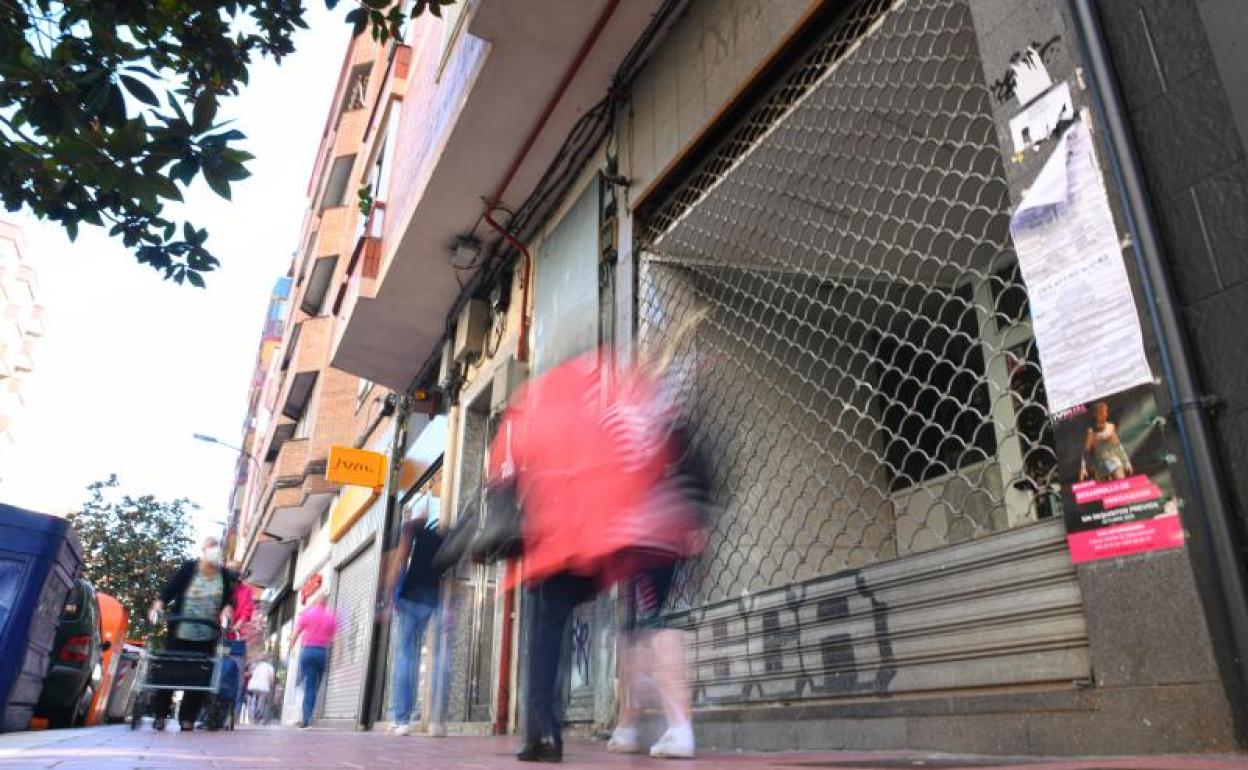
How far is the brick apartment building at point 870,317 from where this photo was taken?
233 cm

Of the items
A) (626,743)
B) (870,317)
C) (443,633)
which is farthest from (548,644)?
(443,633)

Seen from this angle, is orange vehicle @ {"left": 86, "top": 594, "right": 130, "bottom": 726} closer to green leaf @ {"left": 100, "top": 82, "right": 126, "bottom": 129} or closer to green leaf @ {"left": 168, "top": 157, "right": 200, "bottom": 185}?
green leaf @ {"left": 168, "top": 157, "right": 200, "bottom": 185}

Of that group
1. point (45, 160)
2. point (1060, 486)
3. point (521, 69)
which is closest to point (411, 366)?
point (521, 69)

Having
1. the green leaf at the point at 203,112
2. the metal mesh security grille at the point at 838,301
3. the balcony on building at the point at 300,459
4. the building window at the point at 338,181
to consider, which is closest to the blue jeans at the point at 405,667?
the metal mesh security grille at the point at 838,301

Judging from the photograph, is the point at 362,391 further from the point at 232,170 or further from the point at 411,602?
the point at 232,170

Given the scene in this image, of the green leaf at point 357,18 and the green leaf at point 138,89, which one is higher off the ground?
the green leaf at point 357,18

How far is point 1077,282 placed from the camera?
264cm

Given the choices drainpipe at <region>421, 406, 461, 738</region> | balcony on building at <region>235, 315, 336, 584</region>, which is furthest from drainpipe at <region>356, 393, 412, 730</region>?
balcony on building at <region>235, 315, 336, 584</region>

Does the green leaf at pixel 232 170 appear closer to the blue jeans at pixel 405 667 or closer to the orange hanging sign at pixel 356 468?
the blue jeans at pixel 405 667

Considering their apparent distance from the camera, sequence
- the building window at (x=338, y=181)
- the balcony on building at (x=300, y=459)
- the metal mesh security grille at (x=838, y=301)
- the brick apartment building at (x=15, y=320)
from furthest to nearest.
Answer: the brick apartment building at (x=15, y=320) < the building window at (x=338, y=181) < the balcony on building at (x=300, y=459) < the metal mesh security grille at (x=838, y=301)

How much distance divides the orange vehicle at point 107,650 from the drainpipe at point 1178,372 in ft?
38.5

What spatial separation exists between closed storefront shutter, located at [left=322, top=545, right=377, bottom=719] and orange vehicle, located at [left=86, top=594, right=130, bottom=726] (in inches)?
126

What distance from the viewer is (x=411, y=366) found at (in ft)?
41.6

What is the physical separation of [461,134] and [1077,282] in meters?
6.02
